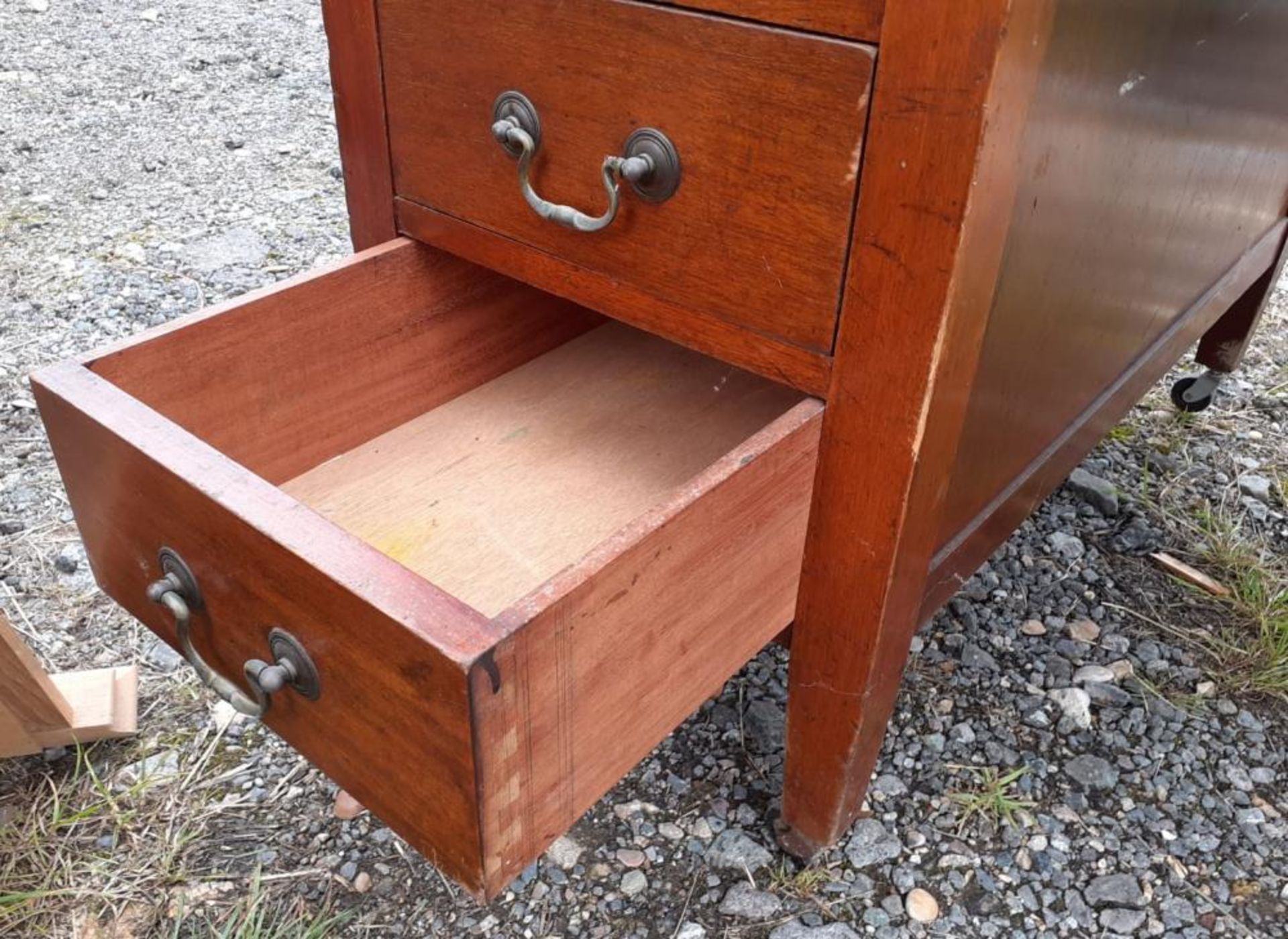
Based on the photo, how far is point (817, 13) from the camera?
58cm

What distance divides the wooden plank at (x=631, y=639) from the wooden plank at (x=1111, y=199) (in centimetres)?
15

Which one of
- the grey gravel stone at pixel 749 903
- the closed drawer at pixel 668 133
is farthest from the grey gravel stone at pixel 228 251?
the grey gravel stone at pixel 749 903

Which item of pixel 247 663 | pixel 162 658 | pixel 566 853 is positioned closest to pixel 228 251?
pixel 162 658

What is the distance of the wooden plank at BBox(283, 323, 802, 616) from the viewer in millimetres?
813

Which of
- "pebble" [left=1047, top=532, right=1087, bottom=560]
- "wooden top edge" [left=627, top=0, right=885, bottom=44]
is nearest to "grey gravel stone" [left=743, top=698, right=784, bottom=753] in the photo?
"pebble" [left=1047, top=532, right=1087, bottom=560]

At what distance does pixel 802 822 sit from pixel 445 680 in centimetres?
50

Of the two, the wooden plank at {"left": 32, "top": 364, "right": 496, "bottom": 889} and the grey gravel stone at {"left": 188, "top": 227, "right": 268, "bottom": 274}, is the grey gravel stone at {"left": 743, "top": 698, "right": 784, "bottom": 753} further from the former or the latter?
the grey gravel stone at {"left": 188, "top": 227, "right": 268, "bottom": 274}

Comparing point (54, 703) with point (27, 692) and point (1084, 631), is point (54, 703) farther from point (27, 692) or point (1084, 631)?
point (1084, 631)

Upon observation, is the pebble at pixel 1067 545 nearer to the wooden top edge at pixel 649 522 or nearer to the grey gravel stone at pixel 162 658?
the wooden top edge at pixel 649 522

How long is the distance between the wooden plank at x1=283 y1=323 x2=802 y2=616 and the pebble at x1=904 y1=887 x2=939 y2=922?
384 millimetres

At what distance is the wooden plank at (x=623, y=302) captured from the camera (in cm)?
68

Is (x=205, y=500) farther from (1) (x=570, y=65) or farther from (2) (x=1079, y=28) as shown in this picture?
(2) (x=1079, y=28)

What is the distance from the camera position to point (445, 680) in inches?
19.2

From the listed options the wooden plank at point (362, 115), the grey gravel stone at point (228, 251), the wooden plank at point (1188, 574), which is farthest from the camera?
the grey gravel stone at point (228, 251)
